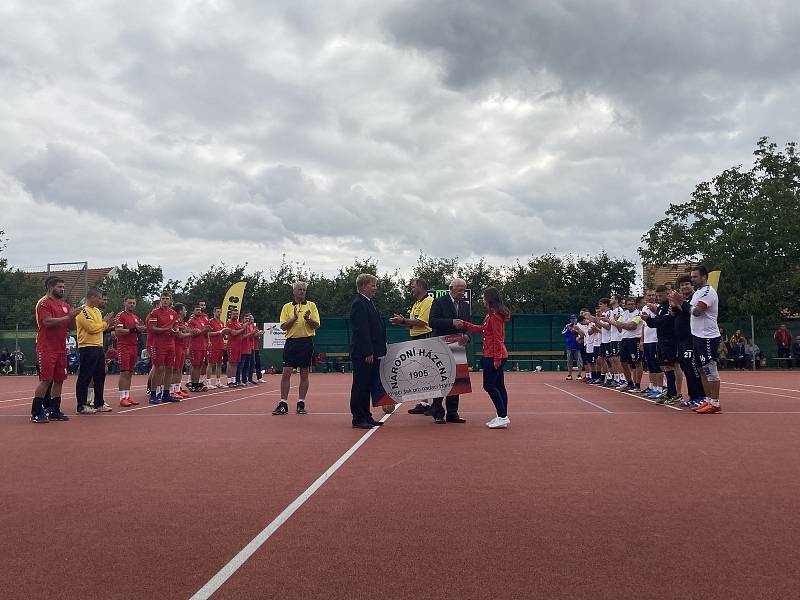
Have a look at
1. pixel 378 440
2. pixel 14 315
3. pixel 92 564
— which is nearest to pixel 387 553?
pixel 92 564

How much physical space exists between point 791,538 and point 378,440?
487 cm

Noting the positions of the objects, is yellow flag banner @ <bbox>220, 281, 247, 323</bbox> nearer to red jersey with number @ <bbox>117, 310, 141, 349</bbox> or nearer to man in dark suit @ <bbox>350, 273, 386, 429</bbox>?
red jersey with number @ <bbox>117, 310, 141, 349</bbox>

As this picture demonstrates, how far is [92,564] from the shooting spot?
3.97 meters

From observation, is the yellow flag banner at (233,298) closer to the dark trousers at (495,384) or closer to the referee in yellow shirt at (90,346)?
the referee in yellow shirt at (90,346)

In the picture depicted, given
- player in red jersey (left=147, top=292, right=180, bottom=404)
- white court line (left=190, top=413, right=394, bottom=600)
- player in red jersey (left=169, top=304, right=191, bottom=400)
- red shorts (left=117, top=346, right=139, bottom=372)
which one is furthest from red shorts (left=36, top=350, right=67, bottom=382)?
white court line (left=190, top=413, right=394, bottom=600)

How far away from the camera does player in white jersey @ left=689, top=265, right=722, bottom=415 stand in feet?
35.6

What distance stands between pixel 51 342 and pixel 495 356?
6.52 metres

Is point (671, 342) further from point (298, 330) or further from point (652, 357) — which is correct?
point (298, 330)

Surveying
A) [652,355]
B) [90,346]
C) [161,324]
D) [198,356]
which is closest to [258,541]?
[90,346]

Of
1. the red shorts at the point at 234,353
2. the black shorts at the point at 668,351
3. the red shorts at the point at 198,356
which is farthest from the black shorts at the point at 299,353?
the red shorts at the point at 234,353

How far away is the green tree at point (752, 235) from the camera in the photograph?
112ft

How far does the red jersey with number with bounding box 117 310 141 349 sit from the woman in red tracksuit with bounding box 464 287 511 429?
7.11m

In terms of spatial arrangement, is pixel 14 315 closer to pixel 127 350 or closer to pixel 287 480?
pixel 127 350

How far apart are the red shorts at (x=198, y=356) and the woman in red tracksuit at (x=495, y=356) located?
9.45 metres
